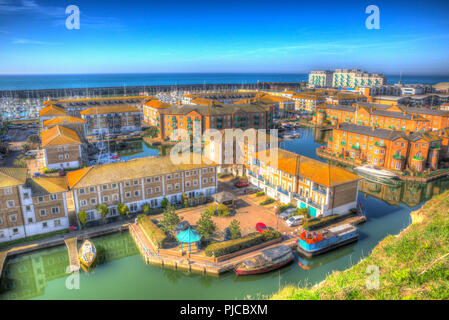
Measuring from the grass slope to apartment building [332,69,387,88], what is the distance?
145347 mm

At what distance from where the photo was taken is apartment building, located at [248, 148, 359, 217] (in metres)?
27.0

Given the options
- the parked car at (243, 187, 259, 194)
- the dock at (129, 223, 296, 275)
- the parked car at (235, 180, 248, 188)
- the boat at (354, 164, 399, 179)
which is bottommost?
the dock at (129, 223, 296, 275)

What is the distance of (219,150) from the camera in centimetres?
3759

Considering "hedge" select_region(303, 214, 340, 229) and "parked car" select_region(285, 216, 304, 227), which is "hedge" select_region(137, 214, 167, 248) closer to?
"parked car" select_region(285, 216, 304, 227)

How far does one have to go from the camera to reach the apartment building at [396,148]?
1639 inches

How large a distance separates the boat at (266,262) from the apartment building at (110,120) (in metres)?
50.0

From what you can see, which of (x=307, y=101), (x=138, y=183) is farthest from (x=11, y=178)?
(x=307, y=101)

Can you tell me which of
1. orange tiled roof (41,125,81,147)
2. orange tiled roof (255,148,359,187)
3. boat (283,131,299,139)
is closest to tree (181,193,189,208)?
orange tiled roof (255,148,359,187)

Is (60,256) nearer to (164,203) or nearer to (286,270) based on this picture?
(164,203)

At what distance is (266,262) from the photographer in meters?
21.1

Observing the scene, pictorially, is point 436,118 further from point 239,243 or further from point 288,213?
point 239,243

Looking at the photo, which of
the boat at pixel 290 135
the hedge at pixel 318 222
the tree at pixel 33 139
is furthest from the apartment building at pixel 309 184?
the tree at pixel 33 139

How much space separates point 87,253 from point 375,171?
121ft
